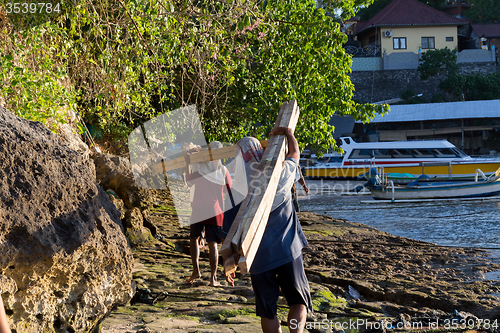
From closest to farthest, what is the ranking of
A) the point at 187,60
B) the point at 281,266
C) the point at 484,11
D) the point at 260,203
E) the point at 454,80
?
the point at 260,203, the point at 281,266, the point at 187,60, the point at 454,80, the point at 484,11

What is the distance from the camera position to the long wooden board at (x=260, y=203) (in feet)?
7.41

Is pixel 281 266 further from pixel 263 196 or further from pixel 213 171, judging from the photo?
pixel 213 171

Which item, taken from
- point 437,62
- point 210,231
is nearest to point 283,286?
point 210,231

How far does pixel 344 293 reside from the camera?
5.28 meters

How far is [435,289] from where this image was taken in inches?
215

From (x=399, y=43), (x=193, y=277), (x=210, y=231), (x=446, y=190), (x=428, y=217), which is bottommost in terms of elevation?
(x=428, y=217)

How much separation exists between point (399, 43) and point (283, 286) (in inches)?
1645

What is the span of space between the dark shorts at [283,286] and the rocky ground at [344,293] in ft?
2.39

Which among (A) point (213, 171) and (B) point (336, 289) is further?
(B) point (336, 289)

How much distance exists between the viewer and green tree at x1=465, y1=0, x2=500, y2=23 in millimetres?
44938

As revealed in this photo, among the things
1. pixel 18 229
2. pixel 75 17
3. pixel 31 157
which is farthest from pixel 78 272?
pixel 75 17

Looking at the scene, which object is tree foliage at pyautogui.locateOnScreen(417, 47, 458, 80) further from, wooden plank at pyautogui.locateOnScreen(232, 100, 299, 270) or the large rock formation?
the large rock formation

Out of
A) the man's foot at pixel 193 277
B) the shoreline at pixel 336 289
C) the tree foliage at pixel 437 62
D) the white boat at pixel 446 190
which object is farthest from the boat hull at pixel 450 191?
the tree foliage at pixel 437 62

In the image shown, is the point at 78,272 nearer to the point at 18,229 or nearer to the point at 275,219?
the point at 18,229
